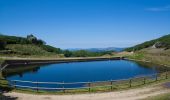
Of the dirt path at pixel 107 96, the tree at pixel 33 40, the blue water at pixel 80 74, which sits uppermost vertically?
the tree at pixel 33 40

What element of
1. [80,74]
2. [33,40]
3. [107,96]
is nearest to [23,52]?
[33,40]

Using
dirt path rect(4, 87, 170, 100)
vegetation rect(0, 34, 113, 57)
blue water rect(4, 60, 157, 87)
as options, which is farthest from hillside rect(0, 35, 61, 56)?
dirt path rect(4, 87, 170, 100)

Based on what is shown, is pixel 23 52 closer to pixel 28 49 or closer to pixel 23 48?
pixel 28 49

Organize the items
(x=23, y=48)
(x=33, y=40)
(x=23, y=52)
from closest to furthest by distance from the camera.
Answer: (x=23, y=52)
(x=23, y=48)
(x=33, y=40)

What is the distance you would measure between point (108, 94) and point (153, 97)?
5311mm

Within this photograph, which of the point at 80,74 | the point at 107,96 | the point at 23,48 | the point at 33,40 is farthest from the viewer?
the point at 33,40

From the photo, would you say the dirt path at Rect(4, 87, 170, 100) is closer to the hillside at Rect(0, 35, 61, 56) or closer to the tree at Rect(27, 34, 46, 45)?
the hillside at Rect(0, 35, 61, 56)

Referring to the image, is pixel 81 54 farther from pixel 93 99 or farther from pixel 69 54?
pixel 93 99

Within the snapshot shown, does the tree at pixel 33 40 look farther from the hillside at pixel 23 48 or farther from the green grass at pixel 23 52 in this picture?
the green grass at pixel 23 52

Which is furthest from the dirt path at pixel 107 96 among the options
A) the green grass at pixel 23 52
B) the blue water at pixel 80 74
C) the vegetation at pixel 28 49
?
the vegetation at pixel 28 49

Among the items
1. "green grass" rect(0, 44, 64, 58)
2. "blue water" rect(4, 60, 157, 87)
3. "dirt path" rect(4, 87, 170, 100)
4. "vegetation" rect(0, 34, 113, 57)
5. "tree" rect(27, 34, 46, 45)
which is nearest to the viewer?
"dirt path" rect(4, 87, 170, 100)

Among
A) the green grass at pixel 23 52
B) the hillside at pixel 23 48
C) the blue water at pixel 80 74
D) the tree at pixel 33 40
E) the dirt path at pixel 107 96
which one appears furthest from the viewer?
the tree at pixel 33 40

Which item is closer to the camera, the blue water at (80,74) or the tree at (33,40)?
the blue water at (80,74)

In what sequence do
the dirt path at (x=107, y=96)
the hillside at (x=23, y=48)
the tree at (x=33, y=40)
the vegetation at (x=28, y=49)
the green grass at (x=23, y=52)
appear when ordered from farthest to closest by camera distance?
the tree at (x=33, y=40) < the vegetation at (x=28, y=49) < the hillside at (x=23, y=48) < the green grass at (x=23, y=52) < the dirt path at (x=107, y=96)
